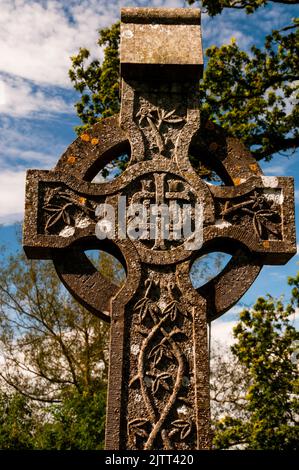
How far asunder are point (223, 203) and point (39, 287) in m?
12.7

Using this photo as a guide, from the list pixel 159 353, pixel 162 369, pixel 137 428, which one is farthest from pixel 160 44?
pixel 137 428

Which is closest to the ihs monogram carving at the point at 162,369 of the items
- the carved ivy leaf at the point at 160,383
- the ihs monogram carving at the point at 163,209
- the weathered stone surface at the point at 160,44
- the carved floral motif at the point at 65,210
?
the carved ivy leaf at the point at 160,383

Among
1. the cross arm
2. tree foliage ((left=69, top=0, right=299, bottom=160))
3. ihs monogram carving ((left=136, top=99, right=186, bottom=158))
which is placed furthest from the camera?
tree foliage ((left=69, top=0, right=299, bottom=160))

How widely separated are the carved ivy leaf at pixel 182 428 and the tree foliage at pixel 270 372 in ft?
22.3

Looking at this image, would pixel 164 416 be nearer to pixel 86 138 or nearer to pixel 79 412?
pixel 86 138

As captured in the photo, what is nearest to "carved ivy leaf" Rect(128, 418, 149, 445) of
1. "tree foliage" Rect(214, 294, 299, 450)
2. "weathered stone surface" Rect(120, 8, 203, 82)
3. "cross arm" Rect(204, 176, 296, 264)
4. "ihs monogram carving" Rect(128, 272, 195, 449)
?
"ihs monogram carving" Rect(128, 272, 195, 449)

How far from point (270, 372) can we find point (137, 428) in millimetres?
7243

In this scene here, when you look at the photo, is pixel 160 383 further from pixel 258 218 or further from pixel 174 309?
pixel 258 218

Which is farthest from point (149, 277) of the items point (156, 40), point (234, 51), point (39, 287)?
point (39, 287)

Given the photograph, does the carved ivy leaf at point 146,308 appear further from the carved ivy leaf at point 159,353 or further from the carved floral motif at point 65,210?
the carved floral motif at point 65,210

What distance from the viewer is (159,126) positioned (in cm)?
482

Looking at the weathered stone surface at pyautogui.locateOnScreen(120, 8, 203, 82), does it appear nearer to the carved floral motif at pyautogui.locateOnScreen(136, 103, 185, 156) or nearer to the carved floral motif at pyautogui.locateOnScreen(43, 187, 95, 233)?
the carved floral motif at pyautogui.locateOnScreen(136, 103, 185, 156)

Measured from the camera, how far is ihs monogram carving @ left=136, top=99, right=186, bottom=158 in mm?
4781

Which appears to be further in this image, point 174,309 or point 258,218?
point 258,218
